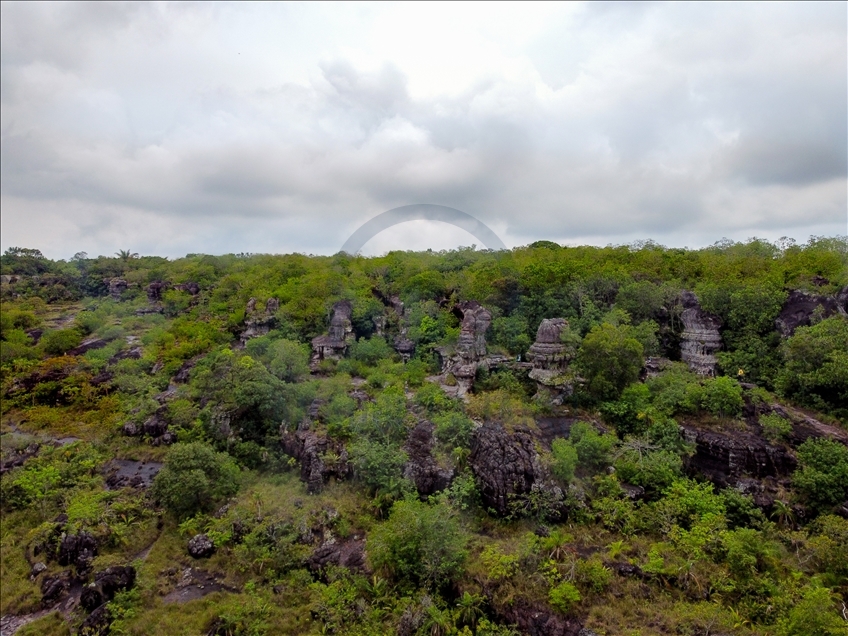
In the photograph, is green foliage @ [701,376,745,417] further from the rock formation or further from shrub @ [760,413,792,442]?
the rock formation

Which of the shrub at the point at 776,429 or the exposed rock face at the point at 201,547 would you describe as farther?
the shrub at the point at 776,429

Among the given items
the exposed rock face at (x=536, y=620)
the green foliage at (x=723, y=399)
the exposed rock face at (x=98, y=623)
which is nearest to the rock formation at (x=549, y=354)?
the green foliage at (x=723, y=399)

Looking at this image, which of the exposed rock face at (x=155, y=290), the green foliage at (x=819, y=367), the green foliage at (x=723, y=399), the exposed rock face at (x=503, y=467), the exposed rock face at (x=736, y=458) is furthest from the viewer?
the exposed rock face at (x=155, y=290)

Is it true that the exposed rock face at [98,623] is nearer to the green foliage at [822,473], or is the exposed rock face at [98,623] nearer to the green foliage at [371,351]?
the green foliage at [371,351]

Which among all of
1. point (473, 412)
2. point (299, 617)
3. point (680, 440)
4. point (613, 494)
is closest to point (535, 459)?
point (613, 494)

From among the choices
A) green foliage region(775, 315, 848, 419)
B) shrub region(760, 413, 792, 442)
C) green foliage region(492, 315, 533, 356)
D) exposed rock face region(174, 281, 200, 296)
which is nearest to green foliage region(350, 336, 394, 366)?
green foliage region(492, 315, 533, 356)

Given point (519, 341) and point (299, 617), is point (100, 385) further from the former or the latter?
point (519, 341)

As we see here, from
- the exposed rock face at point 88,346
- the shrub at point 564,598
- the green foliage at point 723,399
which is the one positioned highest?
the exposed rock face at point 88,346
